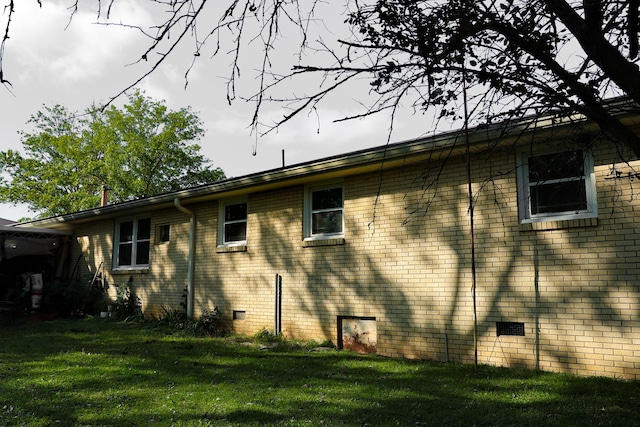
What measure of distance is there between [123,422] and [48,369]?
3328 mm

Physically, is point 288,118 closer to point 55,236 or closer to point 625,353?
point 625,353

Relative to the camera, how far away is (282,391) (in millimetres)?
6176

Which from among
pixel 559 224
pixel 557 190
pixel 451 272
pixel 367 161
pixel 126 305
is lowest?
pixel 126 305

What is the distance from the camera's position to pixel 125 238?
1579 cm

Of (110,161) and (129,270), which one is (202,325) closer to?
(129,270)

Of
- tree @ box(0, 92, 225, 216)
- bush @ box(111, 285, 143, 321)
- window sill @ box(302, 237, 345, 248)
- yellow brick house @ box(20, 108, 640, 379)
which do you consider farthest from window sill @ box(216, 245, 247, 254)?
tree @ box(0, 92, 225, 216)

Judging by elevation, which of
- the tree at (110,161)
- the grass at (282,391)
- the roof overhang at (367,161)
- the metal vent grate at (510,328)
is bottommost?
the grass at (282,391)

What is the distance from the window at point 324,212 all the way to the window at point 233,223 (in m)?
2.08

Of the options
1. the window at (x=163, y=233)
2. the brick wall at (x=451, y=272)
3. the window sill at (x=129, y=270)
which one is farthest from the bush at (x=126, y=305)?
the brick wall at (x=451, y=272)

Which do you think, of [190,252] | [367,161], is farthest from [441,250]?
[190,252]

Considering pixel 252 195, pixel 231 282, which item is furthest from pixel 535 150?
pixel 231 282

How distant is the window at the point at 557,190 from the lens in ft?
22.8

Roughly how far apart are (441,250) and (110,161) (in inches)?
1223

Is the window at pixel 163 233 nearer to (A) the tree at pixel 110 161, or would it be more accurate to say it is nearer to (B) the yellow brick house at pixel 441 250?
(B) the yellow brick house at pixel 441 250
